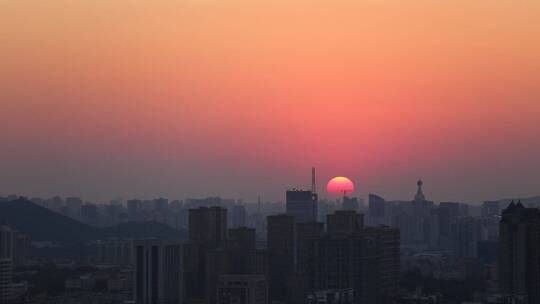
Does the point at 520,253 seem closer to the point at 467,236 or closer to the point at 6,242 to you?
the point at 6,242

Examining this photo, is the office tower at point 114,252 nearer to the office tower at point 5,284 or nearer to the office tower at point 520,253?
the office tower at point 5,284

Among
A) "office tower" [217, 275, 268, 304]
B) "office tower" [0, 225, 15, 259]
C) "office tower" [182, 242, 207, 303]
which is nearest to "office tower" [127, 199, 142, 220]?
"office tower" [0, 225, 15, 259]

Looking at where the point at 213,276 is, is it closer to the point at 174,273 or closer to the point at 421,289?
the point at 174,273

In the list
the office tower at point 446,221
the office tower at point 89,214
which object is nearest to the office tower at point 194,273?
the office tower at point 446,221

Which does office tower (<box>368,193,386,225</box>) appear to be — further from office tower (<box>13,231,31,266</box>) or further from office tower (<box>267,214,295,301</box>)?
office tower (<box>267,214,295,301</box>)

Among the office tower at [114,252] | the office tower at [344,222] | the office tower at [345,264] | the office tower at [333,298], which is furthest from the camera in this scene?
the office tower at [114,252]

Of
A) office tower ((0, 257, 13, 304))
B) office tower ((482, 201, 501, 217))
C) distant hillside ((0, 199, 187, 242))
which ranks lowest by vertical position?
office tower ((0, 257, 13, 304))

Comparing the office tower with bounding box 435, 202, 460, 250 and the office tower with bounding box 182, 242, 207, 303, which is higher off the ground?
the office tower with bounding box 435, 202, 460, 250

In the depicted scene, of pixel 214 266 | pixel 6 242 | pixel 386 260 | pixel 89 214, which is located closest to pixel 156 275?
pixel 214 266
